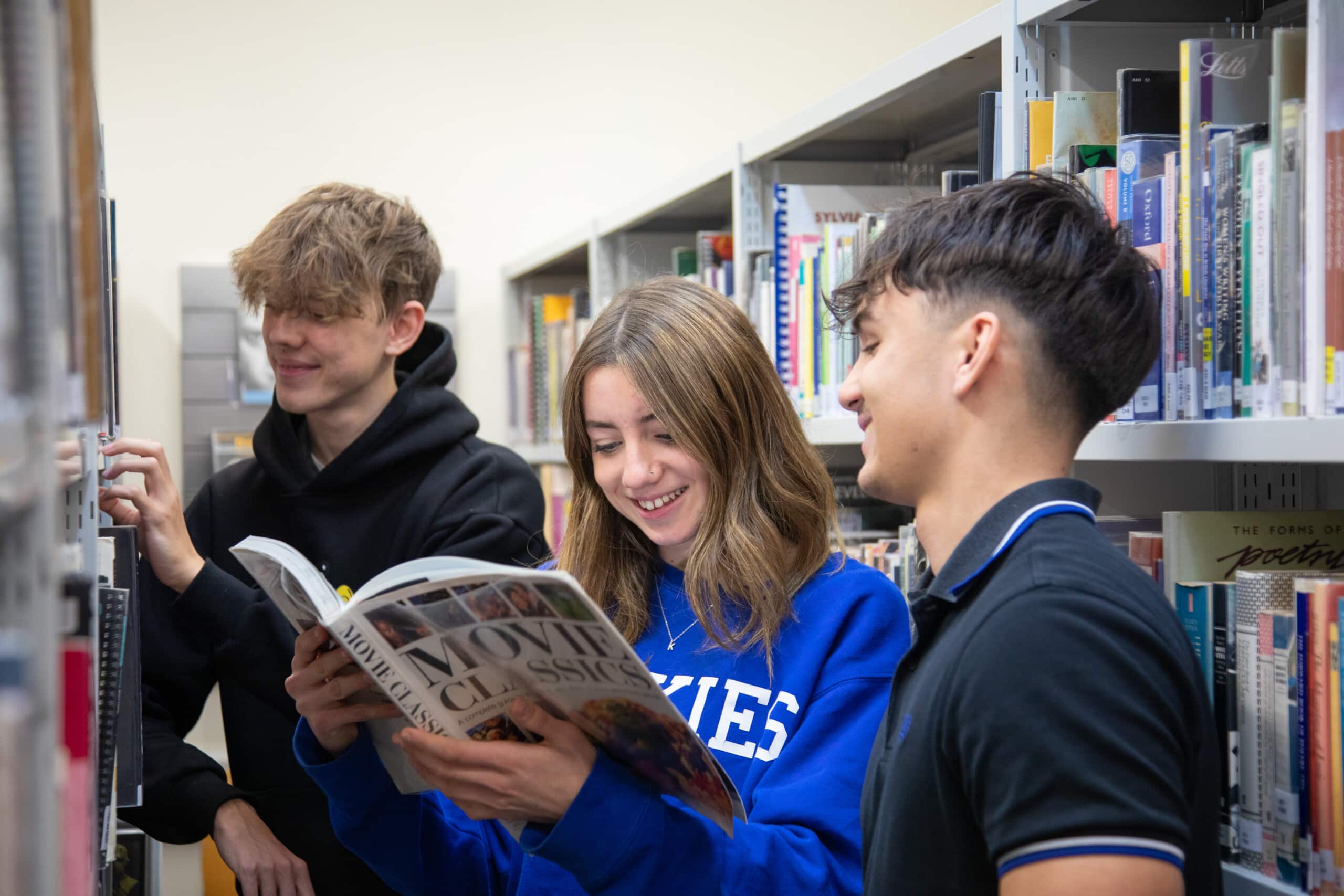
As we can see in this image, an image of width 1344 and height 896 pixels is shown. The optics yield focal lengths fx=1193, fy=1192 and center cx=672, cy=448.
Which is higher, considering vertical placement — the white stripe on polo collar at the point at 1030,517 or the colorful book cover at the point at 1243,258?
the colorful book cover at the point at 1243,258

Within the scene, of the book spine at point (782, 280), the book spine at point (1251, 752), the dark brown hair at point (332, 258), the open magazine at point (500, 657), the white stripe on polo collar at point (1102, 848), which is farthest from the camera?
the book spine at point (782, 280)

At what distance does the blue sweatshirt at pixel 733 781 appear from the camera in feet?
3.06

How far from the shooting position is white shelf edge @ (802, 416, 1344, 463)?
895 millimetres

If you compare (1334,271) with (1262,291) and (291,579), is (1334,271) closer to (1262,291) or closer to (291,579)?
(1262,291)

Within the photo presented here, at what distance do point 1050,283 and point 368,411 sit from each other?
112 centimetres

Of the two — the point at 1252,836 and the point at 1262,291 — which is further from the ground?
the point at 1262,291

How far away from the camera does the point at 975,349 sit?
0.85 m

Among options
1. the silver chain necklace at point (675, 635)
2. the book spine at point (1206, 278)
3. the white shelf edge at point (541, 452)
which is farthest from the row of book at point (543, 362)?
the book spine at point (1206, 278)

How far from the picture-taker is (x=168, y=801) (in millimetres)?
1505

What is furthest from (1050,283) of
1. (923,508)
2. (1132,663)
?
(1132,663)

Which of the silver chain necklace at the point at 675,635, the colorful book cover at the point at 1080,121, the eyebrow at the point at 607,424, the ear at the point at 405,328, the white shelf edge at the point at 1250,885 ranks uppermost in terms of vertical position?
the colorful book cover at the point at 1080,121

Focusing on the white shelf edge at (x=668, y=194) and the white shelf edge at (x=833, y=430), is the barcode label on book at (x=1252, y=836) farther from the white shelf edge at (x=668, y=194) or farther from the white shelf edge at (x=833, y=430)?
the white shelf edge at (x=668, y=194)

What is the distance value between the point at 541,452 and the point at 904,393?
231cm

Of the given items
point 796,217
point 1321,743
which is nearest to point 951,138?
point 796,217
